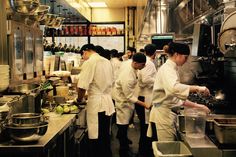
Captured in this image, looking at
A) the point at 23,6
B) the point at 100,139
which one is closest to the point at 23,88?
the point at 23,6

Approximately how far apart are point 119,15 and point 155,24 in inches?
157

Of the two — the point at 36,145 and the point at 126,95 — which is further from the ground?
the point at 126,95

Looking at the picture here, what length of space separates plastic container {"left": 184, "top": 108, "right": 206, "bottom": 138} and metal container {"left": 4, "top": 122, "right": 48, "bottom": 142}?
1.22 m

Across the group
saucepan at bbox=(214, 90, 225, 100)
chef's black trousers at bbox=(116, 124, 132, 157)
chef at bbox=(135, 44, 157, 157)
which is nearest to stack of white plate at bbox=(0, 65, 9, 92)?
saucepan at bbox=(214, 90, 225, 100)

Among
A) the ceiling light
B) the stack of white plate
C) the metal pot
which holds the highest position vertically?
the ceiling light

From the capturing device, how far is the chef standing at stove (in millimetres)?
3502

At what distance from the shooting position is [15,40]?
3967 mm

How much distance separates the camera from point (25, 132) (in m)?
2.57

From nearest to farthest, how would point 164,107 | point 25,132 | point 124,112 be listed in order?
point 25,132 → point 164,107 → point 124,112

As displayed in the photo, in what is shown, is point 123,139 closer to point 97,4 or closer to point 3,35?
point 3,35

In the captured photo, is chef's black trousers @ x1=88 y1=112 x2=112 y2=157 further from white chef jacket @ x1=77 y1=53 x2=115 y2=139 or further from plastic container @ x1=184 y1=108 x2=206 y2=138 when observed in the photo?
plastic container @ x1=184 y1=108 x2=206 y2=138

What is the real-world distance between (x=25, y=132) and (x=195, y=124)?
4.41ft

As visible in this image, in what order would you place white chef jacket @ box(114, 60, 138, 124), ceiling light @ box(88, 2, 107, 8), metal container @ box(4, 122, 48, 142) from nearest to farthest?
metal container @ box(4, 122, 48, 142) < white chef jacket @ box(114, 60, 138, 124) < ceiling light @ box(88, 2, 107, 8)

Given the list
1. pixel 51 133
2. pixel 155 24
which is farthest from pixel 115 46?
pixel 51 133
